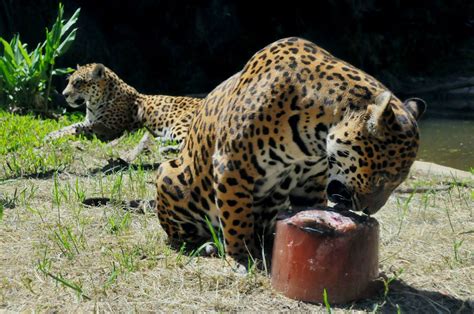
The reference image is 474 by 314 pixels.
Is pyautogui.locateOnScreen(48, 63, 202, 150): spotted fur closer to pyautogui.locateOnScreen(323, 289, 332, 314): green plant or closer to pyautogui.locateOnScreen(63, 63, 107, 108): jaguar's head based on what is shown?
pyautogui.locateOnScreen(63, 63, 107, 108): jaguar's head

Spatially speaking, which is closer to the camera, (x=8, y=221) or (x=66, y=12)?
(x=8, y=221)

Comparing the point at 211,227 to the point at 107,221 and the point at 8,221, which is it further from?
the point at 8,221

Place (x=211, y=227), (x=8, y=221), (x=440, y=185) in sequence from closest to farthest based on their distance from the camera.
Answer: (x=211, y=227)
(x=8, y=221)
(x=440, y=185)

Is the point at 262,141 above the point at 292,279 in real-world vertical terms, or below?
above

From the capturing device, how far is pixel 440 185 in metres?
7.94

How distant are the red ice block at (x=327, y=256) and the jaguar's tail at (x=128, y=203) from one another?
224 cm

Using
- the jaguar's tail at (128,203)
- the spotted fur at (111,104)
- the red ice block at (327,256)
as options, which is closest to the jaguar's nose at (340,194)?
the red ice block at (327,256)

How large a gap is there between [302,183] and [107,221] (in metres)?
1.83

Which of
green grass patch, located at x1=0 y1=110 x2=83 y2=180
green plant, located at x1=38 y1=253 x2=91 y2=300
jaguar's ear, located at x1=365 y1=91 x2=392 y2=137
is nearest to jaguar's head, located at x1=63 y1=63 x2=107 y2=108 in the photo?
green grass patch, located at x1=0 y1=110 x2=83 y2=180

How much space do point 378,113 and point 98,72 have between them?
9.18m

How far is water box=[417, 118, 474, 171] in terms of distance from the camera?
40.6 ft

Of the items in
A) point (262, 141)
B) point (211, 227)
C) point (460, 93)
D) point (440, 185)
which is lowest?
point (460, 93)

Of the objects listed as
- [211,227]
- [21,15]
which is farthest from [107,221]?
[21,15]

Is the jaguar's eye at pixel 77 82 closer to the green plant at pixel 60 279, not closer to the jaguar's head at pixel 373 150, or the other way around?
the green plant at pixel 60 279
